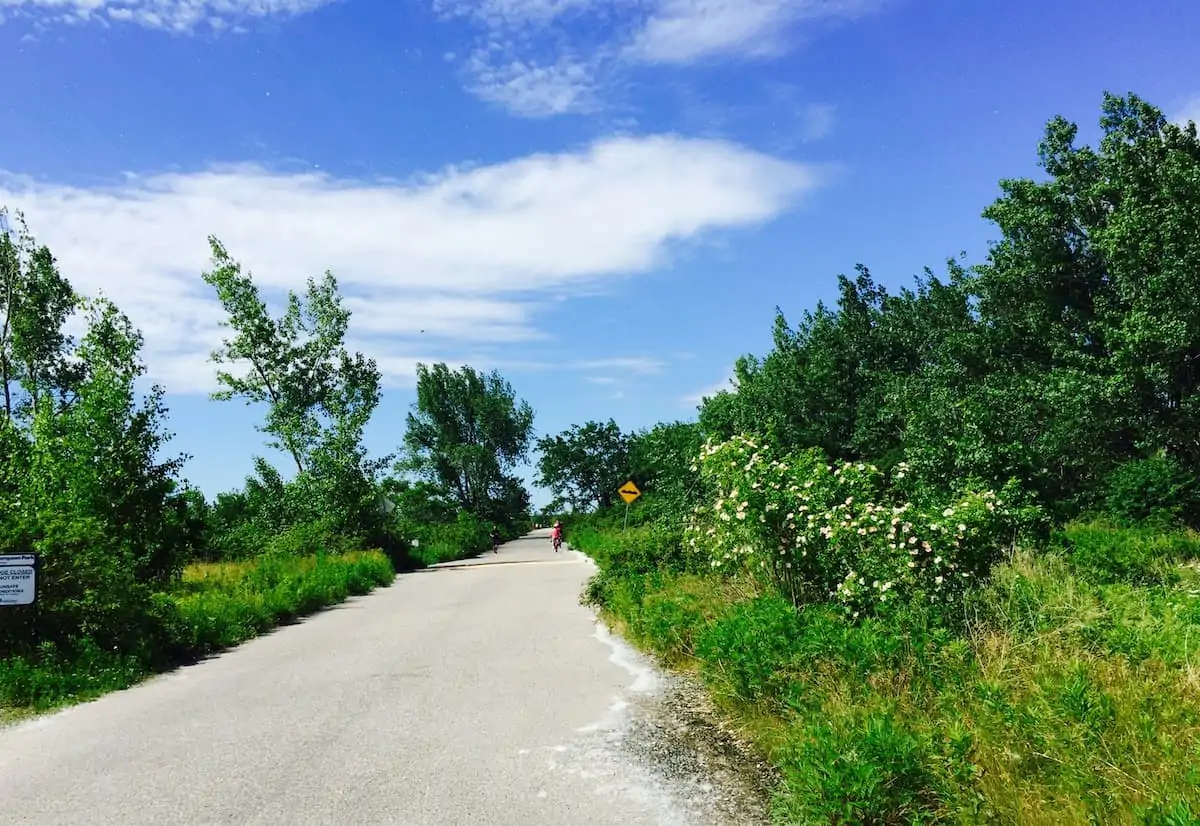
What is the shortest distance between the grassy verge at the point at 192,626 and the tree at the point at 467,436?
2364 inches

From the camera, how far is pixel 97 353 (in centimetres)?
2662

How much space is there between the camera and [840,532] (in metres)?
8.30

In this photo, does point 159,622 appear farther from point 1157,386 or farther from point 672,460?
point 1157,386

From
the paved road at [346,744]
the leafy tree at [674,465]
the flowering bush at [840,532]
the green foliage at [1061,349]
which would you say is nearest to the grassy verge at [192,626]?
the paved road at [346,744]

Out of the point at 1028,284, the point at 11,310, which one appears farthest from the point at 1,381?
the point at 1028,284

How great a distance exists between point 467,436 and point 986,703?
84.8m

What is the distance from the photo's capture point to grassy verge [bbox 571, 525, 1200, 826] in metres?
4.16

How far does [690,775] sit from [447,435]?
81.8m

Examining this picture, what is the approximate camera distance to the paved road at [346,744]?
529 centimetres

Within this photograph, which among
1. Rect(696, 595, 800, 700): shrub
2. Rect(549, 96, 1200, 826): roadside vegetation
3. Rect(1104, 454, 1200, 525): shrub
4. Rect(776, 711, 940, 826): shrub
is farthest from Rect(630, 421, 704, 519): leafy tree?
Rect(776, 711, 940, 826): shrub

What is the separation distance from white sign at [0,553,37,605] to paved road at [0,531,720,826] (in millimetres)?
1518

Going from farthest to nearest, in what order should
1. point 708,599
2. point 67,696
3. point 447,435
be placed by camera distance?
point 447,435, point 708,599, point 67,696

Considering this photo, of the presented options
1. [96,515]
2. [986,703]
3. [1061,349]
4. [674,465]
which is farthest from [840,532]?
[1061,349]

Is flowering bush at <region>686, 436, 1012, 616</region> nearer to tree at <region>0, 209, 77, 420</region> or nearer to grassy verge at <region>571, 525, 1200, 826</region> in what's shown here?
grassy verge at <region>571, 525, 1200, 826</region>
